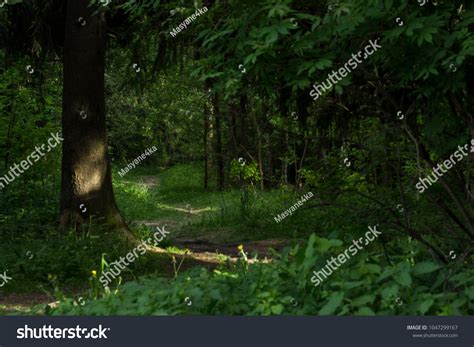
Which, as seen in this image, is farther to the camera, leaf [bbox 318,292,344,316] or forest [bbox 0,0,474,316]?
forest [bbox 0,0,474,316]

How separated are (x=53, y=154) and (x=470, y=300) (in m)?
14.1

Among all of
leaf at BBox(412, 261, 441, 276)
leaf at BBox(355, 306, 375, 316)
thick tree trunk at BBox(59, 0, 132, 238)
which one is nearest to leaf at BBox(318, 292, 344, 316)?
leaf at BBox(355, 306, 375, 316)

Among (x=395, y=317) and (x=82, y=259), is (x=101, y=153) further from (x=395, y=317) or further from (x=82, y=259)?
(x=395, y=317)

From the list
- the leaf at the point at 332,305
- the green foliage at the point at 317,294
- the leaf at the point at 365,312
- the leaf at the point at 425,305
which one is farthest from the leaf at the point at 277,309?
the leaf at the point at 425,305

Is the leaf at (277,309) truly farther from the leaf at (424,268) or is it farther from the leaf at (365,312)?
the leaf at (424,268)

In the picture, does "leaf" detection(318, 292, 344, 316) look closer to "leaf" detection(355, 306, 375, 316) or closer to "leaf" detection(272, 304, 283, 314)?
"leaf" detection(355, 306, 375, 316)

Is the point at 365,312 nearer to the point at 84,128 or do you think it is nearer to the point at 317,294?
the point at 317,294

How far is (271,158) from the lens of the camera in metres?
9.98

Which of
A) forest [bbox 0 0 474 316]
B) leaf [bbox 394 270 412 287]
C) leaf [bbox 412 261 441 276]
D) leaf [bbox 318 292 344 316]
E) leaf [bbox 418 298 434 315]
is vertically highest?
forest [bbox 0 0 474 316]

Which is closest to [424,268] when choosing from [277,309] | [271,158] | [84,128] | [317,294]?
[317,294]

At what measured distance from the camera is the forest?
4848 millimetres

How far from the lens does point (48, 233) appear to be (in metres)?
11.4

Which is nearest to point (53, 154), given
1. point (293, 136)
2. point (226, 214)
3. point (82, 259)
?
point (226, 214)

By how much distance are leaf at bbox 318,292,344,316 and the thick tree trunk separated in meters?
7.52
